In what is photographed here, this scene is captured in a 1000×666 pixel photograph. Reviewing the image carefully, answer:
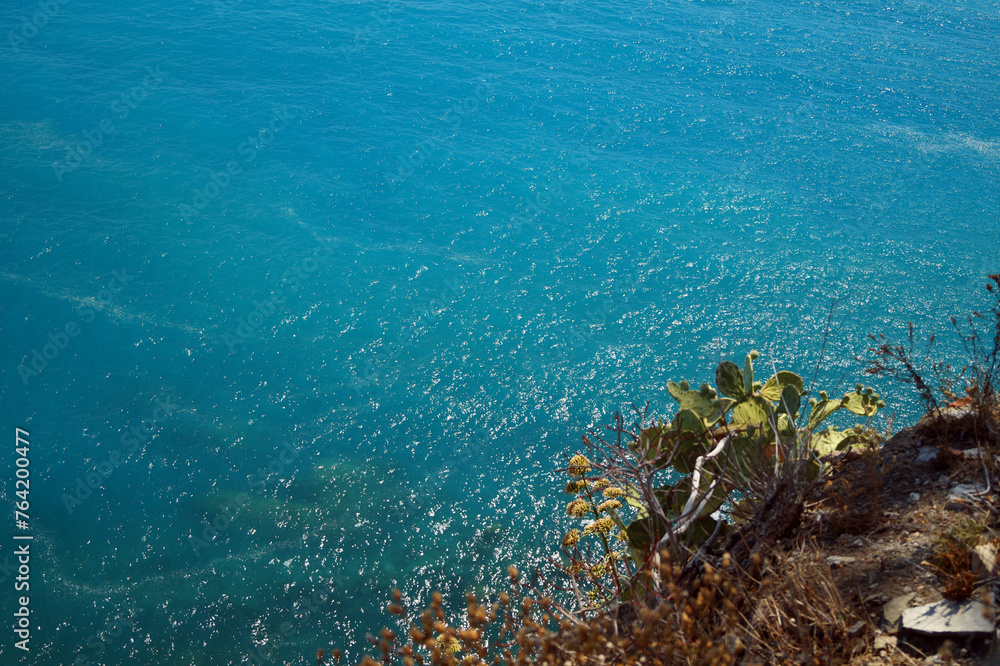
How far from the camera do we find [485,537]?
6.34 metres

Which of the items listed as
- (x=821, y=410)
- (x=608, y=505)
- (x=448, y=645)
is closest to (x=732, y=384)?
(x=821, y=410)

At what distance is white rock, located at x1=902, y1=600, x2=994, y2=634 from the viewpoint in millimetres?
2551

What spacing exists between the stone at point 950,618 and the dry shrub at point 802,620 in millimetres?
203

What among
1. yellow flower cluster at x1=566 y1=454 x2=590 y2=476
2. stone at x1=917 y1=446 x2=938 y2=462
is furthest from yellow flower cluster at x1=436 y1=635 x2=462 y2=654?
stone at x1=917 y1=446 x2=938 y2=462

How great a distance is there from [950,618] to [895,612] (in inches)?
8.5

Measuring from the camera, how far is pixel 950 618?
8.60ft

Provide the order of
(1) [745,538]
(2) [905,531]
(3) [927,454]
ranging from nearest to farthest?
(2) [905,531] < (1) [745,538] < (3) [927,454]

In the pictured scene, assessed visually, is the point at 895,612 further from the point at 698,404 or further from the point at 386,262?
the point at 386,262

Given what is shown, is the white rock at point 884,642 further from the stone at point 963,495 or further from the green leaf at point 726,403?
the green leaf at point 726,403

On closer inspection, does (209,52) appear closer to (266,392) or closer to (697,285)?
(266,392)

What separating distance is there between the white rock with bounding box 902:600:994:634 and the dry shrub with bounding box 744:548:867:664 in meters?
0.20

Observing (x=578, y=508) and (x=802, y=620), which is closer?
(x=802, y=620)

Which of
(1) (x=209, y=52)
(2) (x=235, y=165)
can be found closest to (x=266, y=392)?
(2) (x=235, y=165)

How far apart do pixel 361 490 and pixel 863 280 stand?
7.19 m
